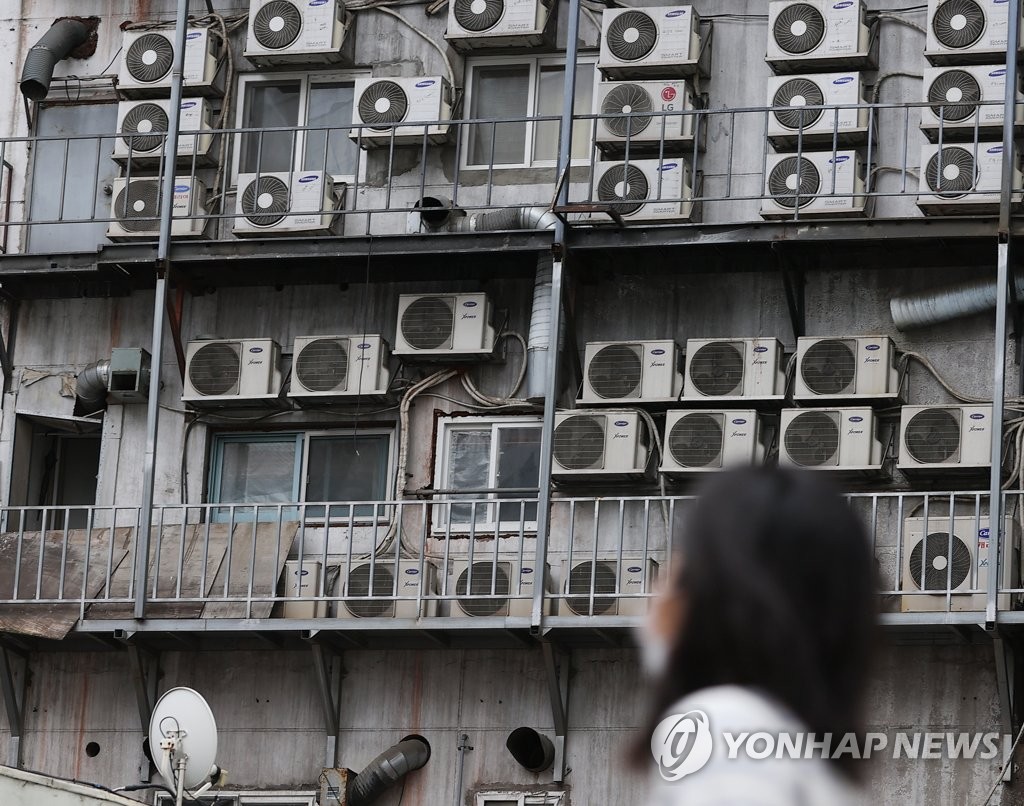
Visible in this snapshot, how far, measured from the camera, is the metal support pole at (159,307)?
1680cm

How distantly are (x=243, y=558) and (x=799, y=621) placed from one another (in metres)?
14.4

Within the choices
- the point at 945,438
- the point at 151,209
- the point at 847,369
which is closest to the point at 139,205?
the point at 151,209

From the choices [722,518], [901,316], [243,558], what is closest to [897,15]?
[901,316]

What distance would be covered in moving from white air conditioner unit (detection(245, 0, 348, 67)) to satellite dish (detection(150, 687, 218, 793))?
5843 mm

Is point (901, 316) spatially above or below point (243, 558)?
above

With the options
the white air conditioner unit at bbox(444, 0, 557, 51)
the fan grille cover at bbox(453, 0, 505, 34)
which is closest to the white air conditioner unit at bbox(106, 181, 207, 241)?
the white air conditioner unit at bbox(444, 0, 557, 51)

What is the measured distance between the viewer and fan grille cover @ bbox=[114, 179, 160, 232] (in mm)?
17984

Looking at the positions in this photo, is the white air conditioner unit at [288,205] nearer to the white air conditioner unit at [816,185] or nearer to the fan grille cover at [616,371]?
the fan grille cover at [616,371]

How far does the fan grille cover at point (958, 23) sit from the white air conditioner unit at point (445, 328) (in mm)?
4164

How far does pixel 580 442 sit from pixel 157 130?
486cm

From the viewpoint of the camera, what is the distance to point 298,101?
60.0 feet

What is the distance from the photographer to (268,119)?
18281mm

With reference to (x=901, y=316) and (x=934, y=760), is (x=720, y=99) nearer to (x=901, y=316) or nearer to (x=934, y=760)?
(x=901, y=316)

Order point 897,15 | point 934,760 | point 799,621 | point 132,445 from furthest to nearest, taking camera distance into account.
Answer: point 132,445 < point 897,15 < point 934,760 < point 799,621
